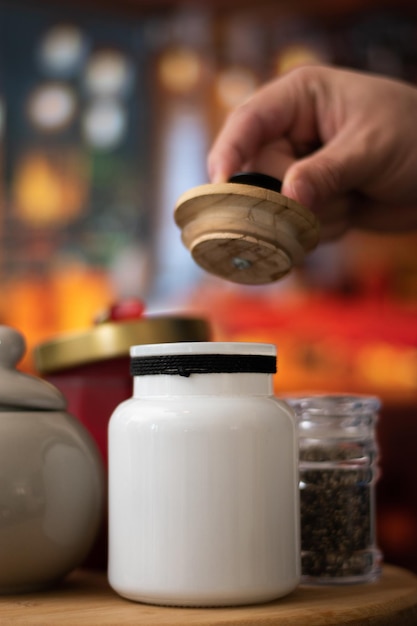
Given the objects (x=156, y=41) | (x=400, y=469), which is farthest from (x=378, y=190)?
(x=156, y=41)

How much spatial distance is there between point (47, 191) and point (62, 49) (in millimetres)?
457

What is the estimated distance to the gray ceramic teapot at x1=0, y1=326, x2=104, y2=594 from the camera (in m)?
0.66

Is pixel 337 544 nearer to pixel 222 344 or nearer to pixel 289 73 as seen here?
pixel 222 344

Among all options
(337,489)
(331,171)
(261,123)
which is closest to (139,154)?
(261,123)

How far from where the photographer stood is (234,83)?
104 inches

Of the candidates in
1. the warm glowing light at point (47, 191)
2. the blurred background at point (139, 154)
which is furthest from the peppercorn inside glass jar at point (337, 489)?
the warm glowing light at point (47, 191)

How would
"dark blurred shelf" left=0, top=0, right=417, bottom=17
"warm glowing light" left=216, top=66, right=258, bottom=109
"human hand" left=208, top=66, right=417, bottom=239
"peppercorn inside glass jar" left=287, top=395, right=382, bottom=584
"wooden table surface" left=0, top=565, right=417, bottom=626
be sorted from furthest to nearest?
"warm glowing light" left=216, top=66, right=258, bottom=109, "dark blurred shelf" left=0, top=0, right=417, bottom=17, "human hand" left=208, top=66, right=417, bottom=239, "peppercorn inside glass jar" left=287, top=395, right=382, bottom=584, "wooden table surface" left=0, top=565, right=417, bottom=626

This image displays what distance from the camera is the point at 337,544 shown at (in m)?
0.75

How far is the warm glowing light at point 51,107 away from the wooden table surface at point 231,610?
7.02 ft

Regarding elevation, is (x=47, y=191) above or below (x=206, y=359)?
above

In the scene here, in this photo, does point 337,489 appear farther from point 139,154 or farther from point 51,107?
point 51,107

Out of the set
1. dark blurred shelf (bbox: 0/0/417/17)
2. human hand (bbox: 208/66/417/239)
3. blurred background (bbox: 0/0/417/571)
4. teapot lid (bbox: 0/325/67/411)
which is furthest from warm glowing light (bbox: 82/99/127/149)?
teapot lid (bbox: 0/325/67/411)

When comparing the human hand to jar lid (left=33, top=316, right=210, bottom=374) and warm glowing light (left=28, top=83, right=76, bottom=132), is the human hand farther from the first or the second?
warm glowing light (left=28, top=83, right=76, bottom=132)

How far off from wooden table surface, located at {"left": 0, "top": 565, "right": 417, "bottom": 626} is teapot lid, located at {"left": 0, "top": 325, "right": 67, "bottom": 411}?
0.51ft
